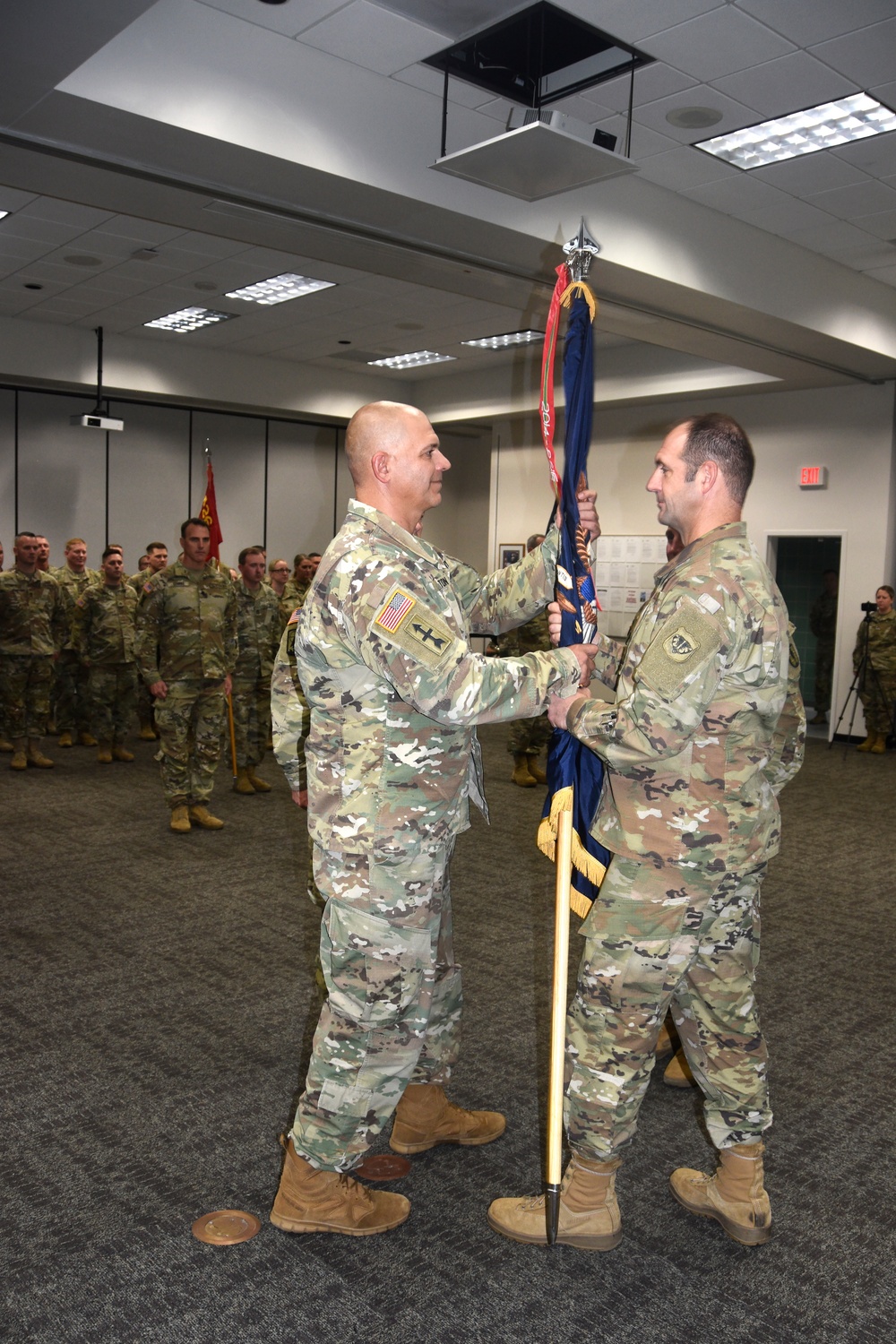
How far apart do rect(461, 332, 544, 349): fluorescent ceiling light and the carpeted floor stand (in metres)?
→ 6.91

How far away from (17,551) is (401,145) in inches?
183

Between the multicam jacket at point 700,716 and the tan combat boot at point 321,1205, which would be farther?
the tan combat boot at point 321,1205

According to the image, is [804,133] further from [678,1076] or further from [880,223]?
[678,1076]

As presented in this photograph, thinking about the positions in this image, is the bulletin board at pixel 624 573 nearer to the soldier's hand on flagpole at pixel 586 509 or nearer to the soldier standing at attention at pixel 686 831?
the soldier's hand on flagpole at pixel 586 509

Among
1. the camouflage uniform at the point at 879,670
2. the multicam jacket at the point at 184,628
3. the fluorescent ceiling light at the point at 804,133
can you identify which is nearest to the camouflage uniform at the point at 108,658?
the multicam jacket at the point at 184,628

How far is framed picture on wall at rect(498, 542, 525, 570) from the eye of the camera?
1334 centimetres

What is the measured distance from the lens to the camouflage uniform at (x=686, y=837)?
2.06m

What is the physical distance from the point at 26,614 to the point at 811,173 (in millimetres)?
6497

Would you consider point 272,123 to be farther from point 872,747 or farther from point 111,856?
point 872,747

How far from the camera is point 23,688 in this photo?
8.24 meters

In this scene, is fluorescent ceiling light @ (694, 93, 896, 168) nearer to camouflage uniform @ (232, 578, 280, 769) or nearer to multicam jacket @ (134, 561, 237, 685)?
multicam jacket @ (134, 561, 237, 685)

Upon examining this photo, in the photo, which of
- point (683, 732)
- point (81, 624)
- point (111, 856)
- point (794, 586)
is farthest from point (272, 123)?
point (794, 586)

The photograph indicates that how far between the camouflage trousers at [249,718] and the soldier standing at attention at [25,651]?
5.84 ft

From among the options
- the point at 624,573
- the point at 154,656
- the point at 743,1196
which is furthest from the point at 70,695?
the point at 743,1196
